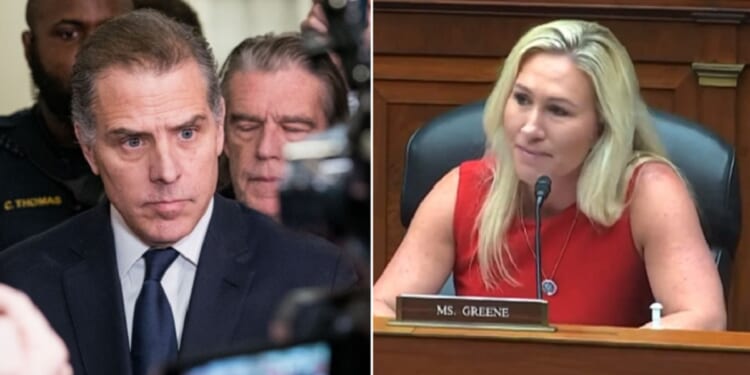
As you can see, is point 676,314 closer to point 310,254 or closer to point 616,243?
point 616,243

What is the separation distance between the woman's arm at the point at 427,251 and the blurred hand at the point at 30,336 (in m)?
1.05

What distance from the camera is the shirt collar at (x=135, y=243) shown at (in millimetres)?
2018

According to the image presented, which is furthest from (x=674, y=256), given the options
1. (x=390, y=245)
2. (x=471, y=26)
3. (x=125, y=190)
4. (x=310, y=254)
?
(x=125, y=190)

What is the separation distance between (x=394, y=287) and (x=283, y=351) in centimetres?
102

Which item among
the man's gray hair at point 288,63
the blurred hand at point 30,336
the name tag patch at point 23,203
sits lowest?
the blurred hand at point 30,336

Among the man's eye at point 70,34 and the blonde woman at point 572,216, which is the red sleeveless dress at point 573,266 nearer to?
the blonde woman at point 572,216

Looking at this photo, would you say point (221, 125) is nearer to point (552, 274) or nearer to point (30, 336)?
point (30, 336)

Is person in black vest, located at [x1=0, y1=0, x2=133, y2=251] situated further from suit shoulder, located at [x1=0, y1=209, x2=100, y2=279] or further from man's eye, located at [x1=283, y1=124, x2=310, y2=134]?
man's eye, located at [x1=283, y1=124, x2=310, y2=134]

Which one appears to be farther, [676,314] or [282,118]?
[676,314]

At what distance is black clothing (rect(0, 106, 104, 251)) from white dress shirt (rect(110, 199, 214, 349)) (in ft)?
0.22

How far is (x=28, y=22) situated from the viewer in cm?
193

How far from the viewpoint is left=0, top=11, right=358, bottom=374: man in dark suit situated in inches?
78.1

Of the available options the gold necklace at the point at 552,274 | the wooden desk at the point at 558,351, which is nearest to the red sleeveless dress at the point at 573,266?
the gold necklace at the point at 552,274

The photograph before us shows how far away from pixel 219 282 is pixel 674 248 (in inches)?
46.2
